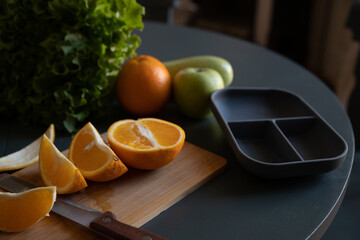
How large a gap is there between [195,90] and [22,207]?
55 centimetres

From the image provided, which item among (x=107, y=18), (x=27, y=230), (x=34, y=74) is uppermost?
(x=107, y=18)

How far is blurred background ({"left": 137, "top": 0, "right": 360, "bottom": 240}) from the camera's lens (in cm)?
273

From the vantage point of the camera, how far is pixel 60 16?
3.27 feet

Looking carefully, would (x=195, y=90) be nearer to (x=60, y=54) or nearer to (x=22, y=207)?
(x=60, y=54)

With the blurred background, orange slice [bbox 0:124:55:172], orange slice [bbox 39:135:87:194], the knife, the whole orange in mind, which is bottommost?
the blurred background

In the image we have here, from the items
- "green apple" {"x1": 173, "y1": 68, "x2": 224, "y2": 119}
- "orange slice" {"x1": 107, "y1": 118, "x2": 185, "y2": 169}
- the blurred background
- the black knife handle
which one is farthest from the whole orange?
the blurred background

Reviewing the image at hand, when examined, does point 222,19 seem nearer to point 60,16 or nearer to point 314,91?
point 314,91

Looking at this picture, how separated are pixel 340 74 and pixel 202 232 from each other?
8.00 ft

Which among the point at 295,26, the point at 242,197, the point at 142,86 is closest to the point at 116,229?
the point at 242,197

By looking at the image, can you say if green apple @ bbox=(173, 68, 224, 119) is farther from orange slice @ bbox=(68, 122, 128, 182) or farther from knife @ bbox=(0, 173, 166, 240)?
knife @ bbox=(0, 173, 166, 240)

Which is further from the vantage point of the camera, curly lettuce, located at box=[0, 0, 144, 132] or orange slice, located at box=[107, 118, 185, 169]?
curly lettuce, located at box=[0, 0, 144, 132]

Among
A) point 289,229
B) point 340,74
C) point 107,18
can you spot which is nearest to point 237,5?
point 340,74

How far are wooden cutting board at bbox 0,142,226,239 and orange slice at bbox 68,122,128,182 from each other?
36mm

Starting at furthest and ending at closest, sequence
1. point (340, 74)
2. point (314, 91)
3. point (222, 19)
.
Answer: point (222, 19) → point (340, 74) → point (314, 91)
